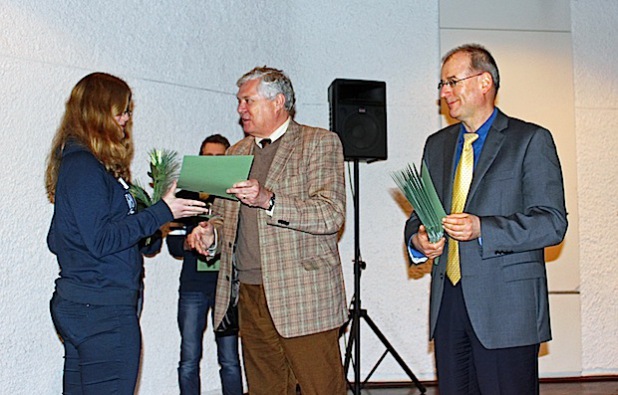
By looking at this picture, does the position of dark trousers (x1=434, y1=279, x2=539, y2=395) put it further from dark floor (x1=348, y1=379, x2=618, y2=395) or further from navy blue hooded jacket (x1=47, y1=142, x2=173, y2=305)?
dark floor (x1=348, y1=379, x2=618, y2=395)

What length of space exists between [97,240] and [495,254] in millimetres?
1317

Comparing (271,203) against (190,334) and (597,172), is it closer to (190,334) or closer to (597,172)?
(190,334)

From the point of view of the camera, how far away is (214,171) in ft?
8.56

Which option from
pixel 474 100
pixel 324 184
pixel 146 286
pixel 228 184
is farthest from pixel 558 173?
pixel 146 286

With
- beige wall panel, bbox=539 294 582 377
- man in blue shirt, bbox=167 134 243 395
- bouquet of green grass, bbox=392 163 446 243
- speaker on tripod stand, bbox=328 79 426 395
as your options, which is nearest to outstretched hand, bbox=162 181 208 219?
bouquet of green grass, bbox=392 163 446 243

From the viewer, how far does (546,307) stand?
244 cm

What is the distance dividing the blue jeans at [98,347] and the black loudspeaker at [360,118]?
2687 millimetres

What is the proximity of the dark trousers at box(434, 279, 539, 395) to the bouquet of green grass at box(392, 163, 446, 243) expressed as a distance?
0.75ft

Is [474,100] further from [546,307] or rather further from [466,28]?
[466,28]

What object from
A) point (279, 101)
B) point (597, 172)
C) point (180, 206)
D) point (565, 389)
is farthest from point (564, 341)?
point (180, 206)

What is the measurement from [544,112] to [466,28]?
2.86 ft

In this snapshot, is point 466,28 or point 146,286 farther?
point 466,28

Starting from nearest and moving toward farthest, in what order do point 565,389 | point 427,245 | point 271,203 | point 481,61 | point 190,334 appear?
point 427,245
point 481,61
point 271,203
point 190,334
point 565,389

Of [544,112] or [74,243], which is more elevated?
[544,112]
